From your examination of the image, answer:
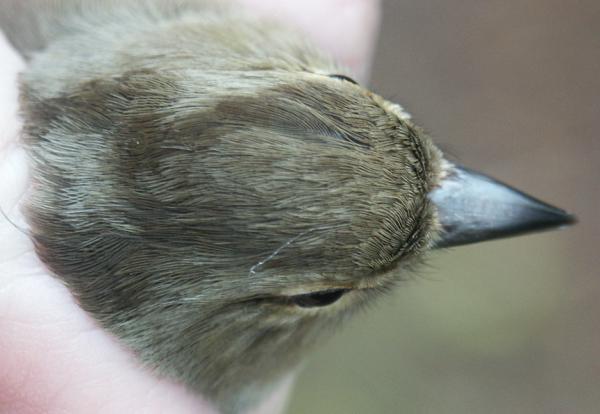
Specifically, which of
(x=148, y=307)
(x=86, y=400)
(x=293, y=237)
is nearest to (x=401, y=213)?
(x=293, y=237)

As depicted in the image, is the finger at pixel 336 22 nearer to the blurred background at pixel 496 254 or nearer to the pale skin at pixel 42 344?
the blurred background at pixel 496 254

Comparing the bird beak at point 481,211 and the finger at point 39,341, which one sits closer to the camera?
the finger at point 39,341

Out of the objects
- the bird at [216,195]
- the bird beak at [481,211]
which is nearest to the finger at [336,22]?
the bird at [216,195]

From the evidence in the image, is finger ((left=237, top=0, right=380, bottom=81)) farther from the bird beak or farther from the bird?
the bird beak

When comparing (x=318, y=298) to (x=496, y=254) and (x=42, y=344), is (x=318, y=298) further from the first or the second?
(x=496, y=254)

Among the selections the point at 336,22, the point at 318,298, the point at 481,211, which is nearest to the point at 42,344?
the point at 318,298
